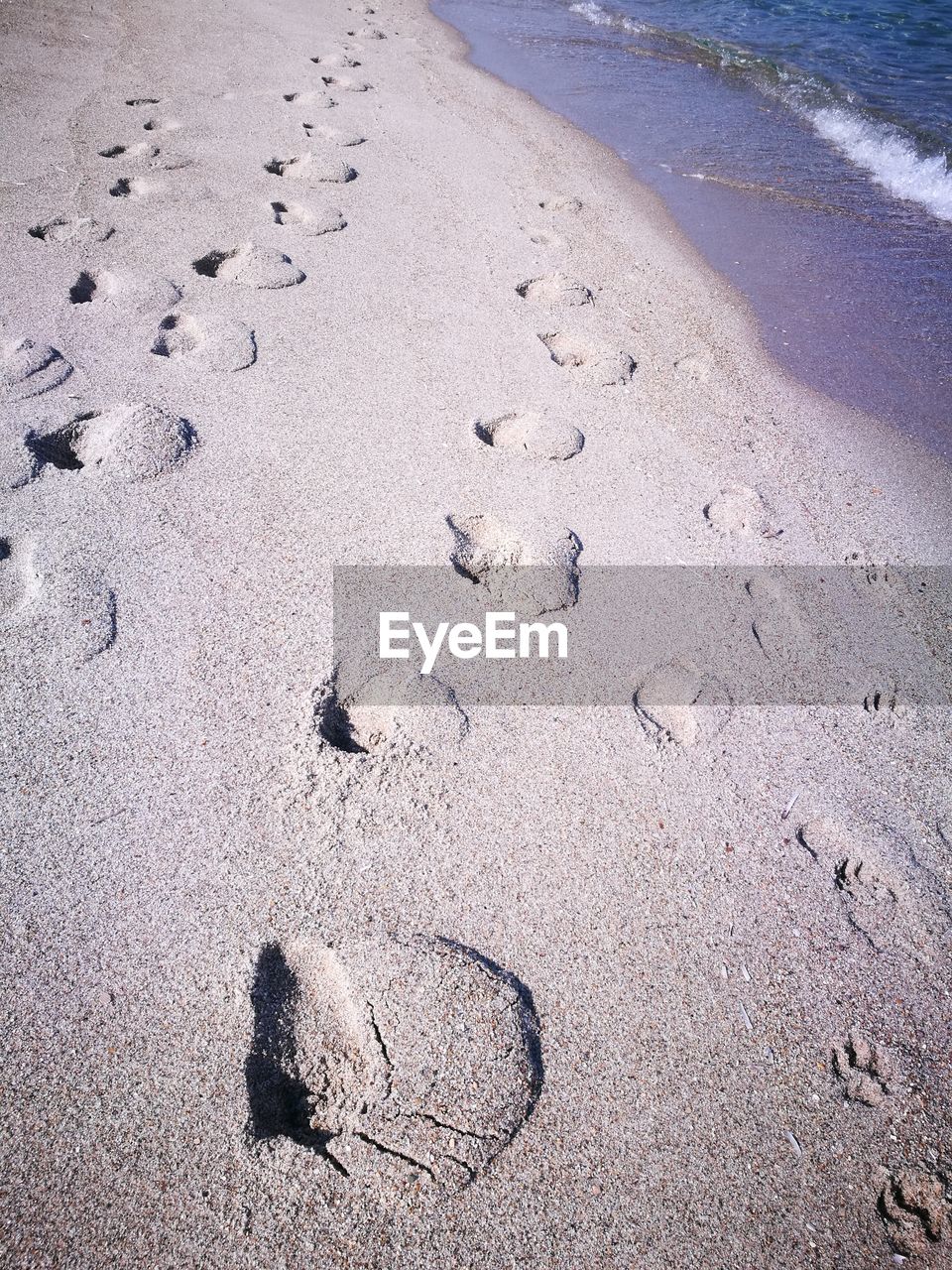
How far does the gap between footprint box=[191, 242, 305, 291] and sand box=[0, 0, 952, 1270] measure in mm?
24

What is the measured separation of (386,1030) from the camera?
127cm

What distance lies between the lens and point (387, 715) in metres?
1.73

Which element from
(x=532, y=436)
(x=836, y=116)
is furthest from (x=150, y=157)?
(x=836, y=116)

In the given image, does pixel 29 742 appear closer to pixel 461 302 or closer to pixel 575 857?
pixel 575 857

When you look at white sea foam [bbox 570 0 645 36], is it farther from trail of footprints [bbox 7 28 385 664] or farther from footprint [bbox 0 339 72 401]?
footprint [bbox 0 339 72 401]

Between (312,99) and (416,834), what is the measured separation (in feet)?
17.5

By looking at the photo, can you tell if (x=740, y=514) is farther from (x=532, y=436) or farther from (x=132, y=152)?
(x=132, y=152)

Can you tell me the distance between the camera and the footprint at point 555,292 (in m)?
3.28

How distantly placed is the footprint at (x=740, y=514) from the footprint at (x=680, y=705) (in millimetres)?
647

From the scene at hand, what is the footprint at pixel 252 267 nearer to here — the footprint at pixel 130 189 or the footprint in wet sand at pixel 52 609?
the footprint at pixel 130 189

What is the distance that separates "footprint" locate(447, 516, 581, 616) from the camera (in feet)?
6.67

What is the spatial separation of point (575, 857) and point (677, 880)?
235 mm

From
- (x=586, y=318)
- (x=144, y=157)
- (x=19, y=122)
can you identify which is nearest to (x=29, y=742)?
(x=586, y=318)

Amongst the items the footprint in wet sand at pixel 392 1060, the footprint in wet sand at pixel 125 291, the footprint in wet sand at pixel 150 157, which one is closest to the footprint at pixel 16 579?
the footprint in wet sand at pixel 392 1060
